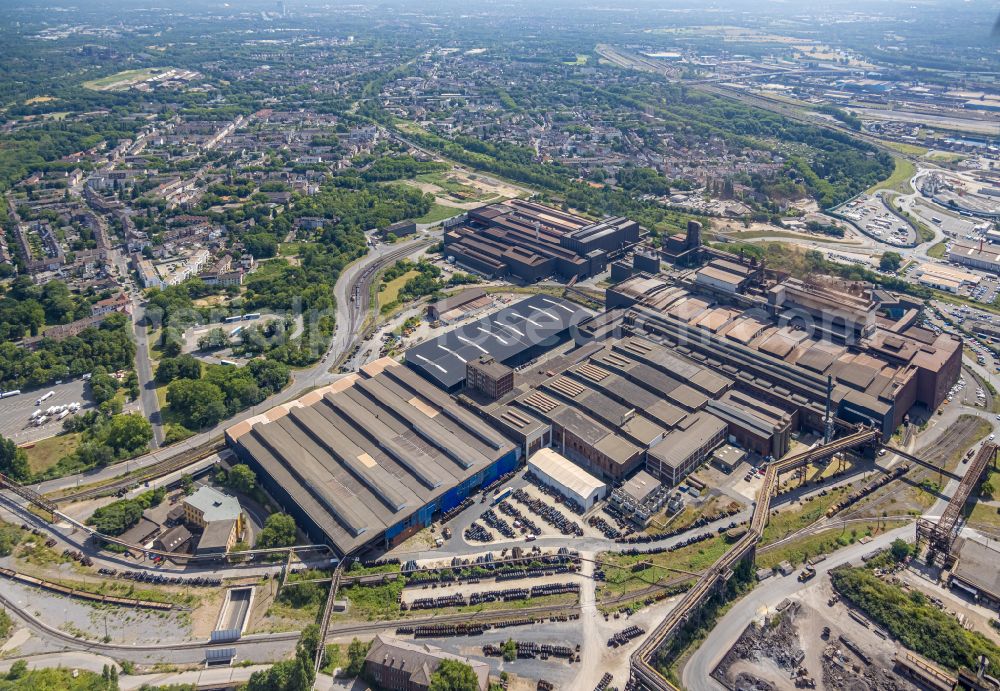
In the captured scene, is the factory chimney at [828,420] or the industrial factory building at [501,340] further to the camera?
the industrial factory building at [501,340]

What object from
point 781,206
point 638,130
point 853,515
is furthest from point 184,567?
point 638,130

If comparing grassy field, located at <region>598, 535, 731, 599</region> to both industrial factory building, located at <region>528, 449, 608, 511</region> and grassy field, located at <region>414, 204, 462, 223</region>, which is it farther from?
grassy field, located at <region>414, 204, 462, 223</region>

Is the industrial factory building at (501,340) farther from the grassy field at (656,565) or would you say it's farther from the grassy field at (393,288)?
the grassy field at (656,565)

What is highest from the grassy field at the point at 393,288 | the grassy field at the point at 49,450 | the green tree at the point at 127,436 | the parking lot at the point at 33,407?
the green tree at the point at 127,436

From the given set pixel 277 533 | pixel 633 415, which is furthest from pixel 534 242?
pixel 277 533

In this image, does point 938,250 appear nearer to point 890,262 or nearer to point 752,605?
point 890,262

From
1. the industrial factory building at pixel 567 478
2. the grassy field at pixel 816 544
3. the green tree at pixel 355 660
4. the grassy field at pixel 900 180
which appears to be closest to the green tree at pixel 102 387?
the green tree at pixel 355 660
